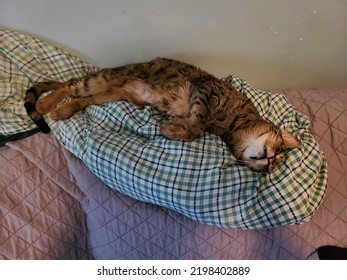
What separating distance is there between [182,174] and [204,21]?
0.90 meters

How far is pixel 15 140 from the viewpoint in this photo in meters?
1.58

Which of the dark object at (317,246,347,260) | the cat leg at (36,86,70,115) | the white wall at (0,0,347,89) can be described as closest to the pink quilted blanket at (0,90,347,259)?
the dark object at (317,246,347,260)

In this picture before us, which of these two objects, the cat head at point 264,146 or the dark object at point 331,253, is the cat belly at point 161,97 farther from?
the dark object at point 331,253

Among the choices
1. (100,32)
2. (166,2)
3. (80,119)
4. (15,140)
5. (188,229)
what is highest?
(166,2)

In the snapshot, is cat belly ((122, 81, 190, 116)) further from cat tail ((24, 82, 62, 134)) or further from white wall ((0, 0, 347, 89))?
cat tail ((24, 82, 62, 134))

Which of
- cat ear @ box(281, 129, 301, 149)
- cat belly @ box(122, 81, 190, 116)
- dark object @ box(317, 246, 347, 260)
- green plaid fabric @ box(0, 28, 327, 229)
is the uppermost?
cat belly @ box(122, 81, 190, 116)

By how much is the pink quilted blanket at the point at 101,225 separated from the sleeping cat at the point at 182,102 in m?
0.25

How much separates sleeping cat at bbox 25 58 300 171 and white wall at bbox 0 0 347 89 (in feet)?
0.54

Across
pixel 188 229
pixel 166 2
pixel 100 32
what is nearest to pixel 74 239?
pixel 188 229

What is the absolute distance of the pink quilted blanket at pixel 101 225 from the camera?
137 centimetres

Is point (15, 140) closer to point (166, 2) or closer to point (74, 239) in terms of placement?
point (74, 239)

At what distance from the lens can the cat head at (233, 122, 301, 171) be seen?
1402mm

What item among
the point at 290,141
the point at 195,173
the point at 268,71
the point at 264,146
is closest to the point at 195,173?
the point at 195,173

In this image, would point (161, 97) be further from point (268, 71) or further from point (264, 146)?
point (268, 71)
